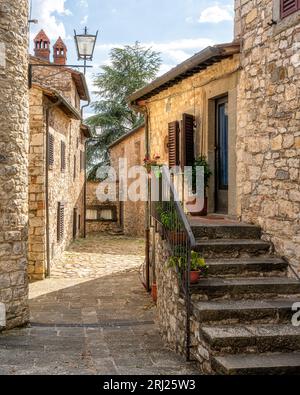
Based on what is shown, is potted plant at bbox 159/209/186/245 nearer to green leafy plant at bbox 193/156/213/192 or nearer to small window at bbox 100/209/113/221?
green leafy plant at bbox 193/156/213/192

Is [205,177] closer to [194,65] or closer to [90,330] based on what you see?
[194,65]

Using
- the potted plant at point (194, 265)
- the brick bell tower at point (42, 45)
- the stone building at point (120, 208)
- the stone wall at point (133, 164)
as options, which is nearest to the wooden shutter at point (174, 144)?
the potted plant at point (194, 265)

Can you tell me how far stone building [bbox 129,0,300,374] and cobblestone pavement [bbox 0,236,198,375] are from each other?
0.51 m

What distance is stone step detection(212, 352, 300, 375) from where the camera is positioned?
406 cm

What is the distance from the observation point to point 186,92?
29.6ft

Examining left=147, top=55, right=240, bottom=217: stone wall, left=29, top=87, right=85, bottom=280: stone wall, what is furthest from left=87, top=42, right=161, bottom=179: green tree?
left=147, top=55, right=240, bottom=217: stone wall

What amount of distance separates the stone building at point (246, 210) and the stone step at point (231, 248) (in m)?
0.01

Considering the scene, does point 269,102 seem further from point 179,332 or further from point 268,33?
point 179,332

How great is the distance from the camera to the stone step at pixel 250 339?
14.5 feet

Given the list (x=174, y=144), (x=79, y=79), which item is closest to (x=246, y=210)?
(x=174, y=144)

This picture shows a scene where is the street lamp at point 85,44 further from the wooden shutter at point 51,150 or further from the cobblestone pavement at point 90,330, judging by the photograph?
the cobblestone pavement at point 90,330

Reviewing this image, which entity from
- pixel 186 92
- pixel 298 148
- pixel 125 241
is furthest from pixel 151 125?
pixel 125 241

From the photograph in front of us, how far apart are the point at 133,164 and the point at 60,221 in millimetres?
7891

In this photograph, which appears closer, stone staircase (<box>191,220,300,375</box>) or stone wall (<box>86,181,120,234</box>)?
stone staircase (<box>191,220,300,375</box>)
